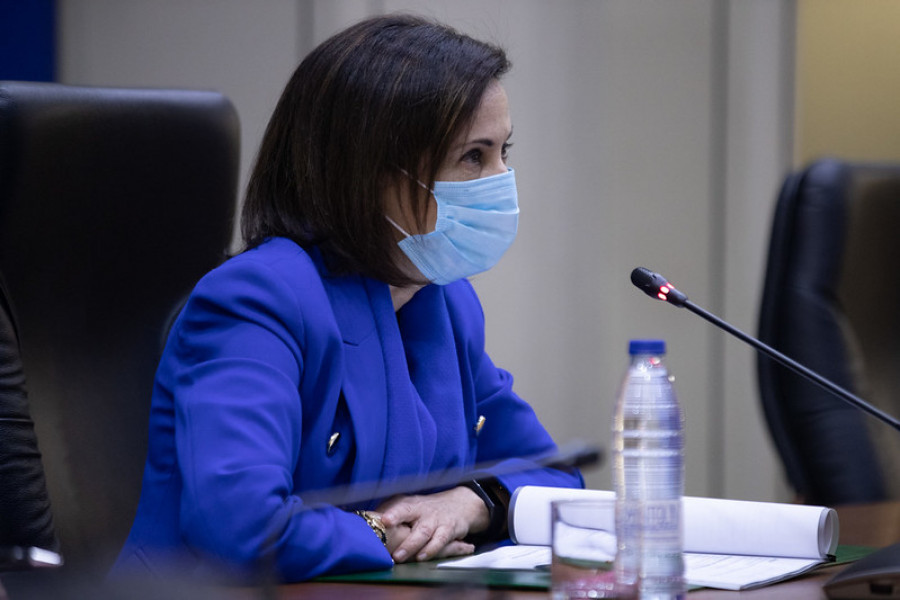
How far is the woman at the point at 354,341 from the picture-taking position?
106cm

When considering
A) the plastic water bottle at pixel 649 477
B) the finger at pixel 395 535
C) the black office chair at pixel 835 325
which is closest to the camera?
the plastic water bottle at pixel 649 477

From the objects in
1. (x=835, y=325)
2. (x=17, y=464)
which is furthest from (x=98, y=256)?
(x=835, y=325)

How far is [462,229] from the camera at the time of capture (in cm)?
136

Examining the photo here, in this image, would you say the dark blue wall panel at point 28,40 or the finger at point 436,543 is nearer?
the finger at point 436,543

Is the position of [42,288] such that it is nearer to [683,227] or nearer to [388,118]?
[388,118]

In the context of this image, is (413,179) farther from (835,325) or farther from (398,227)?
(835,325)

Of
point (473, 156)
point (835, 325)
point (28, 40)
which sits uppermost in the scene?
point (28, 40)

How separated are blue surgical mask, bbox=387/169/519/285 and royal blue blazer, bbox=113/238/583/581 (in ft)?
0.22

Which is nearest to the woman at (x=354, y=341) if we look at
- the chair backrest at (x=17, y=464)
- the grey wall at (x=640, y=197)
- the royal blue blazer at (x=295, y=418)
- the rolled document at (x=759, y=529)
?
the royal blue blazer at (x=295, y=418)

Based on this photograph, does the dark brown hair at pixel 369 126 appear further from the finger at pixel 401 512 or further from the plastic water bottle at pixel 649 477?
the plastic water bottle at pixel 649 477

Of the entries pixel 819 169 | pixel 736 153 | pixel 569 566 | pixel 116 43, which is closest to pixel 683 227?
pixel 736 153

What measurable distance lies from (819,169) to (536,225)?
1.10 metres

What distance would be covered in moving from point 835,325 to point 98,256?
3.51 ft

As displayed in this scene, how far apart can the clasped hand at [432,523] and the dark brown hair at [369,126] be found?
285 mm
